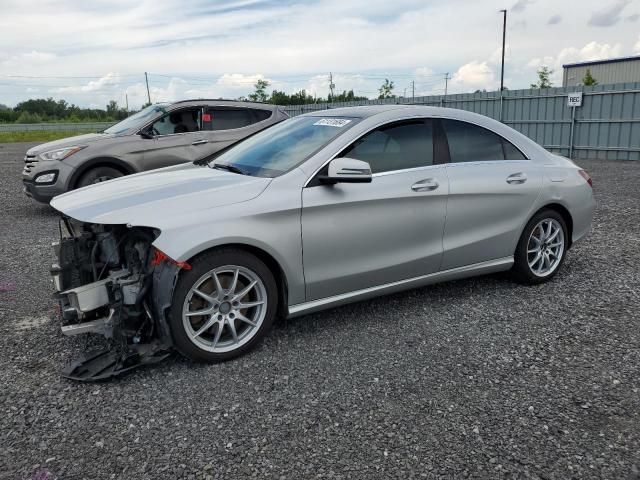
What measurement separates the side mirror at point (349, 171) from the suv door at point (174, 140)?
5.30m

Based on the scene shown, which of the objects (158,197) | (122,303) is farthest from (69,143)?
(122,303)

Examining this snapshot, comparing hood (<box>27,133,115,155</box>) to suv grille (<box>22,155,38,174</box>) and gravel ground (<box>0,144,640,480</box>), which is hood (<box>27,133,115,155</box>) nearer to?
suv grille (<box>22,155,38,174</box>)

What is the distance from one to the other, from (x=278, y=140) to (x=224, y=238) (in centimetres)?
132

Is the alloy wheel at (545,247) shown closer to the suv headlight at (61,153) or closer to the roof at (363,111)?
the roof at (363,111)

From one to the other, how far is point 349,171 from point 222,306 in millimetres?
1202

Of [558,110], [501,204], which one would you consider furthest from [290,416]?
[558,110]

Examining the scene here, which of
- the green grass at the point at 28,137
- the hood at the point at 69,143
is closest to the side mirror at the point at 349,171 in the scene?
the hood at the point at 69,143

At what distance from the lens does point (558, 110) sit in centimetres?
1745

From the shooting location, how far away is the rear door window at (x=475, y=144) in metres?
4.43

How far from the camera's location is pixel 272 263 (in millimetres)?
3623

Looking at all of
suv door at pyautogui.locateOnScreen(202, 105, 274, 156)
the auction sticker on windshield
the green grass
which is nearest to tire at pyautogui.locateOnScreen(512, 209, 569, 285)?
the auction sticker on windshield

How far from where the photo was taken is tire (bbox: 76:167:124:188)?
26.0ft

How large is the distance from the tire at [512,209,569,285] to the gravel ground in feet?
0.84

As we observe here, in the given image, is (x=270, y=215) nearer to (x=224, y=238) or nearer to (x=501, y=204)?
(x=224, y=238)
